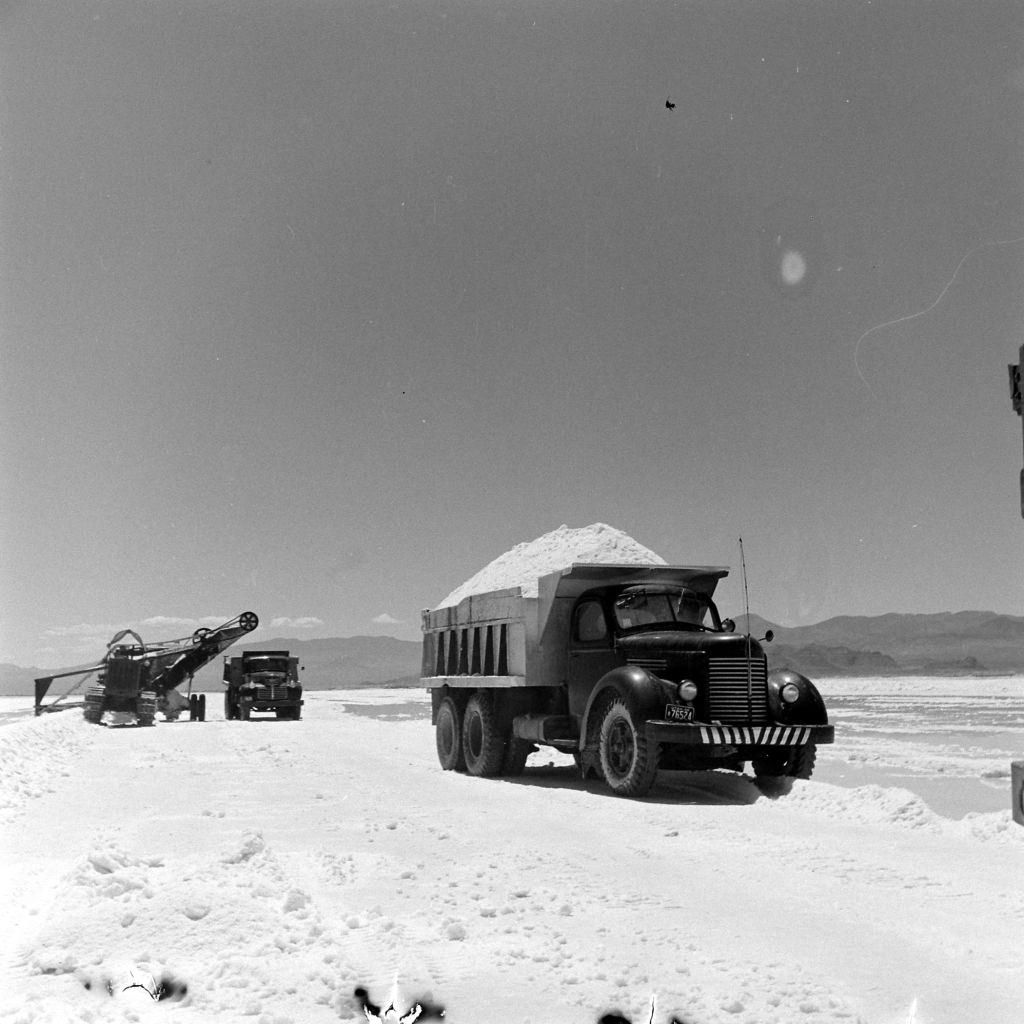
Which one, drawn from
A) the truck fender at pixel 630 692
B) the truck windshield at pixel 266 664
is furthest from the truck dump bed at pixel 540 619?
the truck windshield at pixel 266 664

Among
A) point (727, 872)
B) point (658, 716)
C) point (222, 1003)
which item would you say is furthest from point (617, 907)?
point (658, 716)

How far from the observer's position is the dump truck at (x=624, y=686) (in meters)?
12.1

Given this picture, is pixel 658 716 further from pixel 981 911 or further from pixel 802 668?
pixel 802 668

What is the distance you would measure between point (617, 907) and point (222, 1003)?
260cm

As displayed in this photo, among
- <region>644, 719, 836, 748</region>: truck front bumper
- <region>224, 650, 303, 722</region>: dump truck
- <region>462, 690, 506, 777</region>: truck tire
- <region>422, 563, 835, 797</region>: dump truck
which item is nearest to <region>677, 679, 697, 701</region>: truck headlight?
<region>422, 563, 835, 797</region>: dump truck

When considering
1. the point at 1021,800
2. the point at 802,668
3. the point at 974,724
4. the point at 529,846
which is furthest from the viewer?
the point at 802,668

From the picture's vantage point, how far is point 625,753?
12.3 meters

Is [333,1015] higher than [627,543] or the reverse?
the reverse

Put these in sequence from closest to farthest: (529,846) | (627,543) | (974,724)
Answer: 1. (529,846)
2. (974,724)
3. (627,543)

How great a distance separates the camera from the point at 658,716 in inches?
463

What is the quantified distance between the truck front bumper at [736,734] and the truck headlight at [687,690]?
307mm

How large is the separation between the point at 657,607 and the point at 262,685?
22213 millimetres

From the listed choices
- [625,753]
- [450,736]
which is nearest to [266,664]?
[450,736]

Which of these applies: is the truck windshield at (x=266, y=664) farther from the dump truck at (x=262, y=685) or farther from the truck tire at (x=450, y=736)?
the truck tire at (x=450, y=736)
